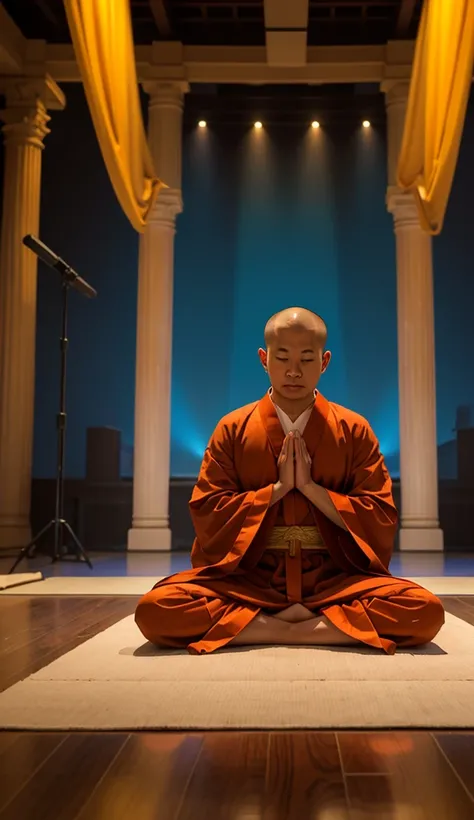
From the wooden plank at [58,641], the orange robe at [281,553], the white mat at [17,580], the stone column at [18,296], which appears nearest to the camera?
the wooden plank at [58,641]

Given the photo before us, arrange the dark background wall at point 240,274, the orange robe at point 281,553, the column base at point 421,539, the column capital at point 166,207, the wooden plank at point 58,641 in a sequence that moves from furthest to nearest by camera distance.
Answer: the dark background wall at point 240,274
the column capital at point 166,207
the column base at point 421,539
the orange robe at point 281,553
the wooden plank at point 58,641

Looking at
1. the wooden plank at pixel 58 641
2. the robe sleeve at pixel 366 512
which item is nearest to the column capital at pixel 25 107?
the wooden plank at pixel 58 641

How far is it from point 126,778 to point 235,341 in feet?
24.7

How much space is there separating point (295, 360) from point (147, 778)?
158 cm

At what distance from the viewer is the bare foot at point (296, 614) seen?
2672 millimetres

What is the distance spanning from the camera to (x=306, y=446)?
2.74 meters

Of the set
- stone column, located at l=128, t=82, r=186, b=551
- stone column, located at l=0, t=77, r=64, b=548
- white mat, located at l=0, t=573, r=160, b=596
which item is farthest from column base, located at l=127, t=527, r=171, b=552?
white mat, located at l=0, t=573, r=160, b=596

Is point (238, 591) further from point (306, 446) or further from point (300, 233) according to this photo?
point (300, 233)

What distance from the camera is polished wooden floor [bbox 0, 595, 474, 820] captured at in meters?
1.23

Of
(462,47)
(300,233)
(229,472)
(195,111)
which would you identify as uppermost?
(195,111)

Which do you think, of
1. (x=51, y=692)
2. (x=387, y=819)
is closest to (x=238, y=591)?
(x=51, y=692)

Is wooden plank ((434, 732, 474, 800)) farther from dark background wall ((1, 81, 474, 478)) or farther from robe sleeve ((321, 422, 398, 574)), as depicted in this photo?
dark background wall ((1, 81, 474, 478))

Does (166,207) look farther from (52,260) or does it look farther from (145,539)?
(145,539)

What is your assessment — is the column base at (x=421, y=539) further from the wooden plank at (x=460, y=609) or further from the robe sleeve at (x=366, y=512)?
the robe sleeve at (x=366, y=512)
